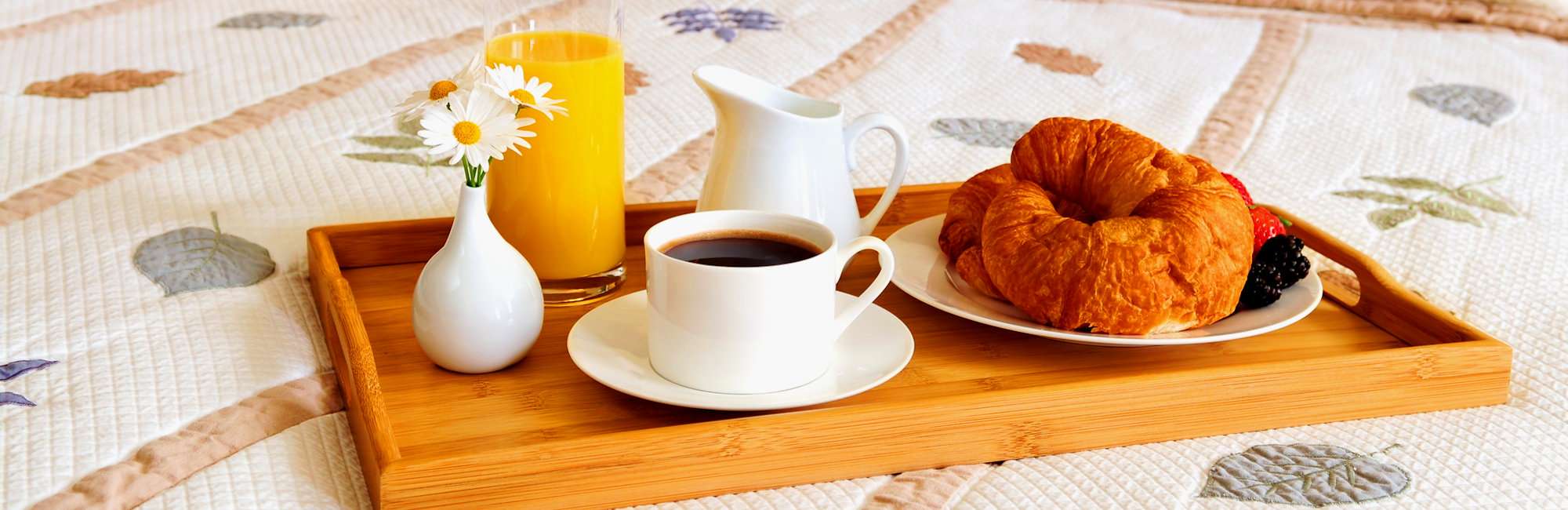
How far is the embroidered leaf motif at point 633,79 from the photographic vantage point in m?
1.22

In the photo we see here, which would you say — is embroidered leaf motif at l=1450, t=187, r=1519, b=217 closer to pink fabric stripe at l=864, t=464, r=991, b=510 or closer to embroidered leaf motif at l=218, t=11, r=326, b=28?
pink fabric stripe at l=864, t=464, r=991, b=510

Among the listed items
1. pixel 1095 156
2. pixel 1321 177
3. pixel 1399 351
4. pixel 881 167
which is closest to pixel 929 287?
pixel 1095 156

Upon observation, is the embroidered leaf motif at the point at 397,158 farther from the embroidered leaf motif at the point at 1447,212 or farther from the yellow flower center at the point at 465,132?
the embroidered leaf motif at the point at 1447,212

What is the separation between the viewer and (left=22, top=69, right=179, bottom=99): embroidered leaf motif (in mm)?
1157

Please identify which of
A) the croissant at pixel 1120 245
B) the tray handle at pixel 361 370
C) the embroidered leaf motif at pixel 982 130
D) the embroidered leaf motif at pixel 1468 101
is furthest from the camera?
the embroidered leaf motif at pixel 1468 101

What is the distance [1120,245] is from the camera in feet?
2.02

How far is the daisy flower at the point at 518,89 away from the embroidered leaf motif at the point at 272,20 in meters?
0.89

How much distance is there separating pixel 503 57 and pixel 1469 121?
1016mm

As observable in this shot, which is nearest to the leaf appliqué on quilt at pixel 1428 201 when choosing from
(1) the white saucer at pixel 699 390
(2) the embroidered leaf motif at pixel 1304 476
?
(2) the embroidered leaf motif at pixel 1304 476

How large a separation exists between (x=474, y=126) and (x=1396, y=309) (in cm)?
52

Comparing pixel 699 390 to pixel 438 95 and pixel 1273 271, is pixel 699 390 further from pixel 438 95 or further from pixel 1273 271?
pixel 1273 271

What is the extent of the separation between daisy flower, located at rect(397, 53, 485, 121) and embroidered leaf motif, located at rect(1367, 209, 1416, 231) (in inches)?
28.0

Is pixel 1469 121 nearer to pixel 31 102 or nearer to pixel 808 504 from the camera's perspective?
pixel 808 504

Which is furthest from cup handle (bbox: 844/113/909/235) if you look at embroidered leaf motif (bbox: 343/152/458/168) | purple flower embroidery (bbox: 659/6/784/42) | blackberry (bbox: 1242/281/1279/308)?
purple flower embroidery (bbox: 659/6/784/42)
